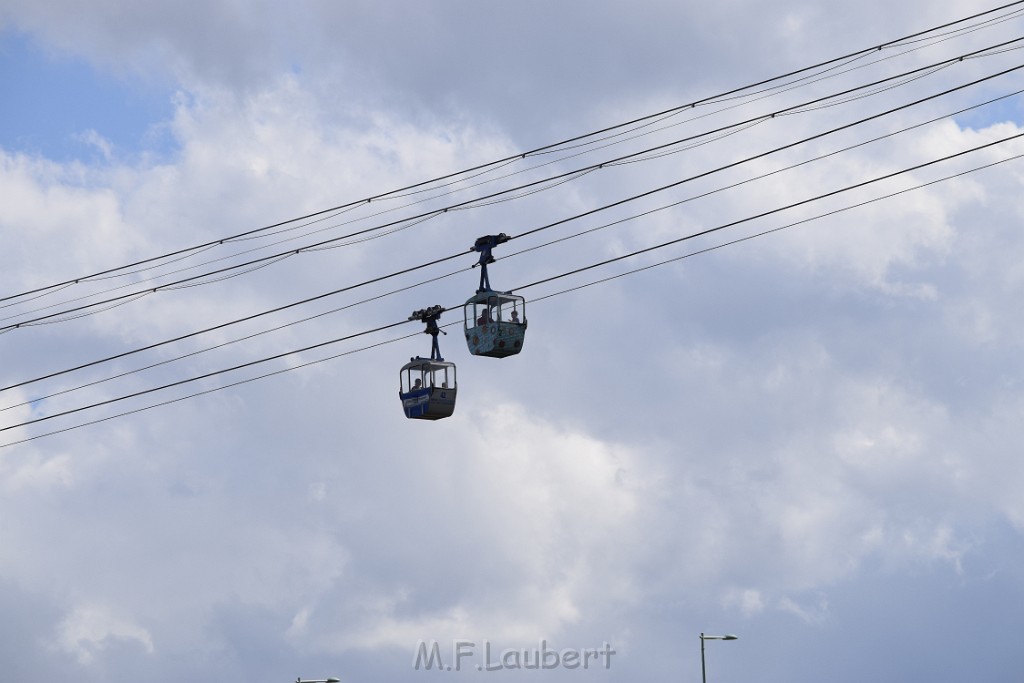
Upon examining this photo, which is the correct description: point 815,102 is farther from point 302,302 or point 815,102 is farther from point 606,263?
point 302,302

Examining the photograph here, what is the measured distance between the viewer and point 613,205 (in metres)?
48.4

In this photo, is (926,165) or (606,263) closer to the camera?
(926,165)

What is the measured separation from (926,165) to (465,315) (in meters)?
22.1

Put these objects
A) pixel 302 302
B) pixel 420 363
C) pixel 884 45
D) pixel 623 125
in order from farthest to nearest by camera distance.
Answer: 1. pixel 420 363
2. pixel 302 302
3. pixel 623 125
4. pixel 884 45

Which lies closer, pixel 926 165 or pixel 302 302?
pixel 926 165

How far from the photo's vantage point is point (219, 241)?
193ft

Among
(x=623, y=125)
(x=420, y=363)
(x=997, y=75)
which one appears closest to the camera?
(x=997, y=75)

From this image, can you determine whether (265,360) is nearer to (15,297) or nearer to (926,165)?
(15,297)

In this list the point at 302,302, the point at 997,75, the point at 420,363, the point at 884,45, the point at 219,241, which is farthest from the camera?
the point at 420,363

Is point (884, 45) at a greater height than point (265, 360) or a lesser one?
greater

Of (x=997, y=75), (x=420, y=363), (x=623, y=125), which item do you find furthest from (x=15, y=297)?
(x=997, y=75)

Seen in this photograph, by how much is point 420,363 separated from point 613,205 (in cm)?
1730

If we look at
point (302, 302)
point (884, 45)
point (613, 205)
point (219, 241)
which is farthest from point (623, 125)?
point (219, 241)

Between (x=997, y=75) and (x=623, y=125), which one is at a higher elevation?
(x=623, y=125)
